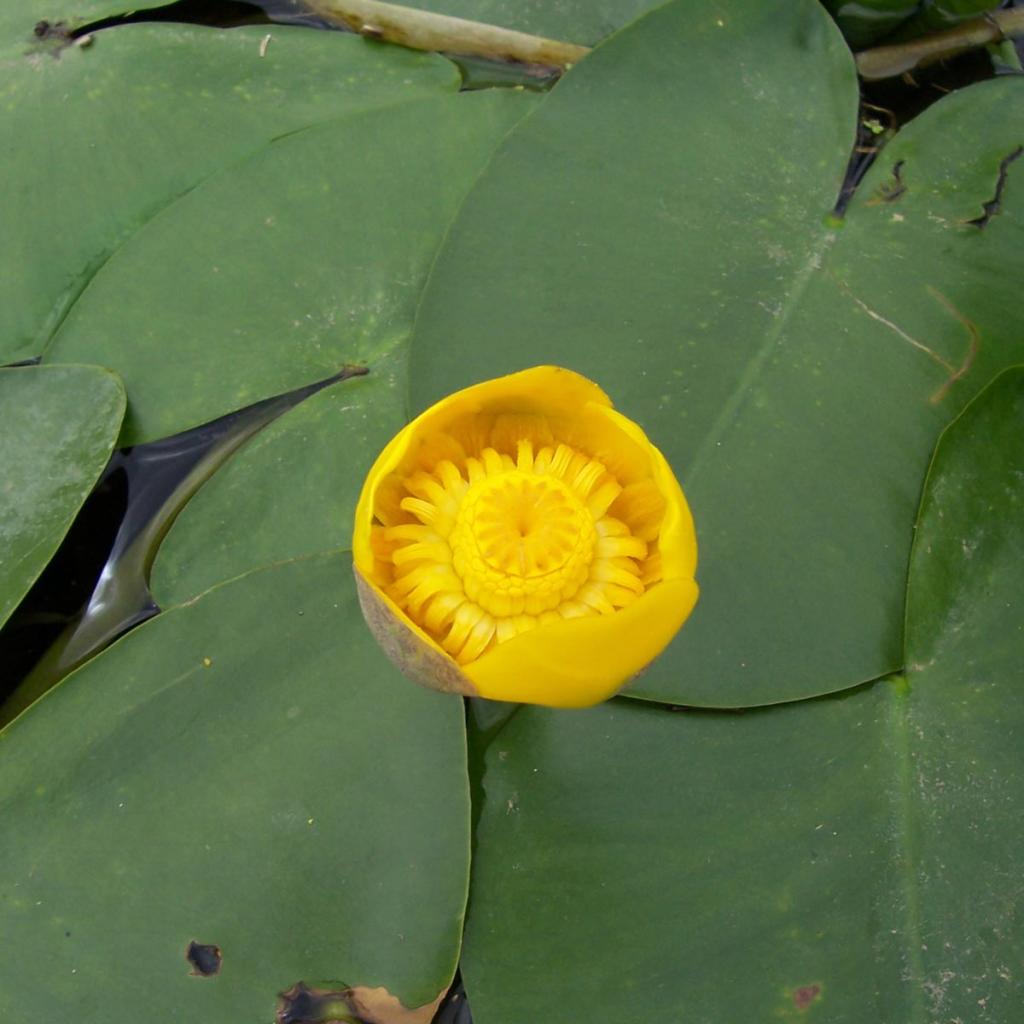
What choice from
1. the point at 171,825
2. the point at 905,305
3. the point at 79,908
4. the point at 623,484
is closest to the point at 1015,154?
the point at 905,305

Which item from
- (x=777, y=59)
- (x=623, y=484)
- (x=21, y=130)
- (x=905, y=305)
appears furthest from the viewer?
(x=21, y=130)

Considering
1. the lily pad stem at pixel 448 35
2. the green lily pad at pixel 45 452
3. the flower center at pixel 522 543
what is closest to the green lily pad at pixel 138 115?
the lily pad stem at pixel 448 35

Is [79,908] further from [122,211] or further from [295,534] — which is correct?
[122,211]

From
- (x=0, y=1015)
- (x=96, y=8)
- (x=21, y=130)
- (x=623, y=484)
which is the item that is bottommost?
(x=0, y=1015)

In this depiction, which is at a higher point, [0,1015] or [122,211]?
[122,211]

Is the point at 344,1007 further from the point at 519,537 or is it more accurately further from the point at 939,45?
the point at 939,45

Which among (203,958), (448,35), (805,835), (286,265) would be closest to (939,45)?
(448,35)

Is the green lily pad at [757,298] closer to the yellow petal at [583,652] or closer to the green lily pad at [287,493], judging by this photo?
the green lily pad at [287,493]
